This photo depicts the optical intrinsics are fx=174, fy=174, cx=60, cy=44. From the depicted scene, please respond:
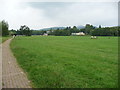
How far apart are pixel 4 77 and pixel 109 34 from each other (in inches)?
3870

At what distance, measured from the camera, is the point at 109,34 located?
9988 cm

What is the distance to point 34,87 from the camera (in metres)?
5.39

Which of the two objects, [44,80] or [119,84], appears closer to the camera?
[119,84]

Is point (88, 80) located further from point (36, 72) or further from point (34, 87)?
point (36, 72)

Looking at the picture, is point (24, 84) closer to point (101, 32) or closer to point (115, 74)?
point (115, 74)

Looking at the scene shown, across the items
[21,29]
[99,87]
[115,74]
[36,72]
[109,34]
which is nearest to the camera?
[99,87]

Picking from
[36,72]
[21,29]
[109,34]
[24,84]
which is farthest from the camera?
[21,29]

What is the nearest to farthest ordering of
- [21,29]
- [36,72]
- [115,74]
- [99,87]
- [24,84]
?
1. [99,87]
2. [24,84]
3. [115,74]
4. [36,72]
5. [21,29]

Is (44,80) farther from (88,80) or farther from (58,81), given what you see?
(88,80)

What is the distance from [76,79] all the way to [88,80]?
1.34 feet

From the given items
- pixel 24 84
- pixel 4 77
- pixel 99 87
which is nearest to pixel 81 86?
pixel 99 87

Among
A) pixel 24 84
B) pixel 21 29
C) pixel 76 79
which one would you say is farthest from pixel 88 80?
pixel 21 29

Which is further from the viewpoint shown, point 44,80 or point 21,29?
point 21,29

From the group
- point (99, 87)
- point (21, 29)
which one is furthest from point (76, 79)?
point (21, 29)
